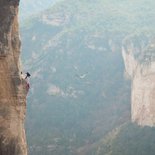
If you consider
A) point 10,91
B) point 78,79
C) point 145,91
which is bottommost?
point 78,79

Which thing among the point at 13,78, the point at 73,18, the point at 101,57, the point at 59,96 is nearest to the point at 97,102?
the point at 59,96

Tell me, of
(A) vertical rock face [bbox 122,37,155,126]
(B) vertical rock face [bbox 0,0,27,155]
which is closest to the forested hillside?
(A) vertical rock face [bbox 122,37,155,126]

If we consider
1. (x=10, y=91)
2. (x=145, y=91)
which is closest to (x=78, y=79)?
(x=145, y=91)

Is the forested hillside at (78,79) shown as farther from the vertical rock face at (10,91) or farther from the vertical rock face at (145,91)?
the vertical rock face at (10,91)

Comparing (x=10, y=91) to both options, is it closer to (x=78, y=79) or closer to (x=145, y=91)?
(x=145, y=91)

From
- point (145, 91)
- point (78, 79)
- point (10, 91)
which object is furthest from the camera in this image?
point (78, 79)

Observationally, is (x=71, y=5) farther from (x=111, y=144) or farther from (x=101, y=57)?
(x=111, y=144)

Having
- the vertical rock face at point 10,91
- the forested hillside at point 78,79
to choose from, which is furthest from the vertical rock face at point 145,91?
the vertical rock face at point 10,91

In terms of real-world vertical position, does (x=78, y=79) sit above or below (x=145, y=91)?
below
